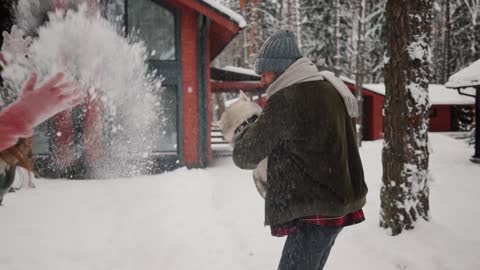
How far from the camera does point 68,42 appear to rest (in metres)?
10.9

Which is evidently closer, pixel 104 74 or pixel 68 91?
pixel 68 91

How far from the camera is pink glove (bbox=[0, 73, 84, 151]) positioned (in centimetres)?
96

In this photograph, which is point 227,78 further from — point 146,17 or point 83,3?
point 83,3

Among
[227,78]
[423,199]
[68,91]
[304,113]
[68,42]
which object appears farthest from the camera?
[227,78]

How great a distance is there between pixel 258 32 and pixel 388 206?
25.9 metres

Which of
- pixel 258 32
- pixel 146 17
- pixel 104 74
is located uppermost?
pixel 258 32

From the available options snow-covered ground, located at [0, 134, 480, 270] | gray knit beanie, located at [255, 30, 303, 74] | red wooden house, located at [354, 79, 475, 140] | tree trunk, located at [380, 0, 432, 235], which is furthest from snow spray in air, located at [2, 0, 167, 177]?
red wooden house, located at [354, 79, 475, 140]

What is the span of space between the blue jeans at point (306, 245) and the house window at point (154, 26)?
390 inches

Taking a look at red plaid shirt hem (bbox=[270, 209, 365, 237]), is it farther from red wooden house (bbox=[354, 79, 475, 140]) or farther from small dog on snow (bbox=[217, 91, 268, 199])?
red wooden house (bbox=[354, 79, 475, 140])

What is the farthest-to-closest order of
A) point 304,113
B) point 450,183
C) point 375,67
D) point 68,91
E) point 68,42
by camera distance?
point 375,67 < point 68,42 < point 450,183 < point 304,113 < point 68,91

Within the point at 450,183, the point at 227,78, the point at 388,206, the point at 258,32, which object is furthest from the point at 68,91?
the point at 258,32

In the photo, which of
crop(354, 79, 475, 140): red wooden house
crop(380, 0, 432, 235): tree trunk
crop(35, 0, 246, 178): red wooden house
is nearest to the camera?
crop(380, 0, 432, 235): tree trunk

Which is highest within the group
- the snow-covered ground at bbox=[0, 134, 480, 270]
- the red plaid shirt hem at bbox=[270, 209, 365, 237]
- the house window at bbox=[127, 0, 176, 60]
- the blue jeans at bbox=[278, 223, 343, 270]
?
the house window at bbox=[127, 0, 176, 60]

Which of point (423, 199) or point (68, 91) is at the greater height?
point (68, 91)
